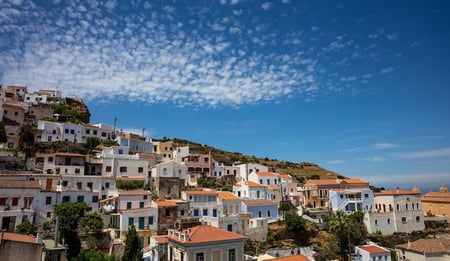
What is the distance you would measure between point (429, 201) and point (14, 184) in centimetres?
8594

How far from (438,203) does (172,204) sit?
6604cm

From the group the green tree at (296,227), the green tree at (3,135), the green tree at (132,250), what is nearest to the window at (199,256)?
the green tree at (132,250)

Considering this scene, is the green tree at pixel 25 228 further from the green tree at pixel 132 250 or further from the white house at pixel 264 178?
the white house at pixel 264 178

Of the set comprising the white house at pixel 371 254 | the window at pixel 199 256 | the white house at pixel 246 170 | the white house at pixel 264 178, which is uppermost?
the white house at pixel 246 170

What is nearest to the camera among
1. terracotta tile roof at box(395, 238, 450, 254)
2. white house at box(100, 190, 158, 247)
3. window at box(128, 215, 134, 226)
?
white house at box(100, 190, 158, 247)

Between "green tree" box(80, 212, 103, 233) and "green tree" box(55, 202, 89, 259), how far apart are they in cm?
78

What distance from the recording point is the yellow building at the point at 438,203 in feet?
237

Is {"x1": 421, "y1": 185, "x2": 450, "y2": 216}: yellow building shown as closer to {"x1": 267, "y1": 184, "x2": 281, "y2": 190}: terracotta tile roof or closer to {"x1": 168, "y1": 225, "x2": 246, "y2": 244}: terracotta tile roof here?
{"x1": 267, "y1": 184, "x2": 281, "y2": 190}: terracotta tile roof

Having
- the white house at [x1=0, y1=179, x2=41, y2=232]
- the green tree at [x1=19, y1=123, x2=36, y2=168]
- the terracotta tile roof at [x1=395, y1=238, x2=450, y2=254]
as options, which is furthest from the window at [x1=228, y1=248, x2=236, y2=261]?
the green tree at [x1=19, y1=123, x2=36, y2=168]

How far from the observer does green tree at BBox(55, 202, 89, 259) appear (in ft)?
104

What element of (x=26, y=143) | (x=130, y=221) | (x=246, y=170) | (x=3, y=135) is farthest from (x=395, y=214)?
(x=3, y=135)

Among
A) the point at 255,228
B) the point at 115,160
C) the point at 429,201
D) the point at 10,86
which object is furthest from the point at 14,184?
the point at 429,201

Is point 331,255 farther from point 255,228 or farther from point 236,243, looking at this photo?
point 236,243

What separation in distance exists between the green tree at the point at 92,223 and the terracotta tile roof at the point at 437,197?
75.1 metres
